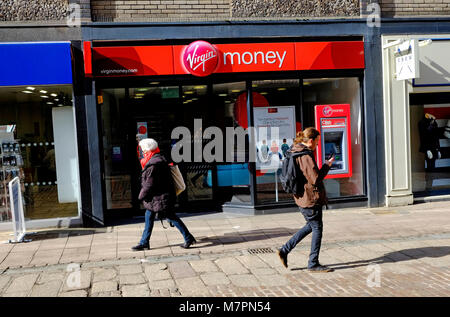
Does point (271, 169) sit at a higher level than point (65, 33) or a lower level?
lower

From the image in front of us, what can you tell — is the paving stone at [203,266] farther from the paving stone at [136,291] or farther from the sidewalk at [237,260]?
the paving stone at [136,291]

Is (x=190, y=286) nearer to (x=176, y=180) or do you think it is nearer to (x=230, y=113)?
(x=176, y=180)

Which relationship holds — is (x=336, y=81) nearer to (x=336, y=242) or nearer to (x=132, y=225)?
(x=336, y=242)

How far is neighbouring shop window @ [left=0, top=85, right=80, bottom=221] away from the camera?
9.03 metres

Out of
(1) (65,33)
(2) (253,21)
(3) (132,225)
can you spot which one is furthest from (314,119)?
(1) (65,33)

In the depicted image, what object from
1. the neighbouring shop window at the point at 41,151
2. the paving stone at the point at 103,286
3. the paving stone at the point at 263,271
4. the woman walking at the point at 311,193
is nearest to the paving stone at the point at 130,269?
the paving stone at the point at 103,286

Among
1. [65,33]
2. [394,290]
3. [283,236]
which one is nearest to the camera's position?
[394,290]

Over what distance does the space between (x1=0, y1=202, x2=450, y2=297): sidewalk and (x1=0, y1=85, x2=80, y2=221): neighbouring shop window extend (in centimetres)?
68

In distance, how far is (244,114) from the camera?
9852mm

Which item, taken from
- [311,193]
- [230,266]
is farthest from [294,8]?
[230,266]

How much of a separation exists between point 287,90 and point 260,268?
481 cm

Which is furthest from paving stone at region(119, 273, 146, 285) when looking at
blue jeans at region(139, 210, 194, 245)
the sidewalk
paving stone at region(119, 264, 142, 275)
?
blue jeans at region(139, 210, 194, 245)

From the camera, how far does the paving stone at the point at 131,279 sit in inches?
222

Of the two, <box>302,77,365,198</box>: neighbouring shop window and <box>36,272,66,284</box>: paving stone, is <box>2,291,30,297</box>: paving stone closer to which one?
<box>36,272,66,284</box>: paving stone
